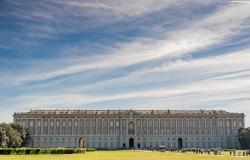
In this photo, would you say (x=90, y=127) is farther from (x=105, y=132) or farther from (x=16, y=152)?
(x=16, y=152)

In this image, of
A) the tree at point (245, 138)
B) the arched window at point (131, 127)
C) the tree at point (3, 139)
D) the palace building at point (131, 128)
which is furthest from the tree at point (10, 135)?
the tree at point (245, 138)

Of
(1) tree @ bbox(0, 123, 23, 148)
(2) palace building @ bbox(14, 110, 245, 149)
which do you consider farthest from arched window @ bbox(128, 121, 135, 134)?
(1) tree @ bbox(0, 123, 23, 148)

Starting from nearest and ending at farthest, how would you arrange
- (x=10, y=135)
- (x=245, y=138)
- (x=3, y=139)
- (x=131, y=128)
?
(x=3, y=139)
(x=10, y=135)
(x=245, y=138)
(x=131, y=128)

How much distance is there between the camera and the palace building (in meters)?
128

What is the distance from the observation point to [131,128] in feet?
429

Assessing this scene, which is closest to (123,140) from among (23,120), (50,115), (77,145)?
(77,145)

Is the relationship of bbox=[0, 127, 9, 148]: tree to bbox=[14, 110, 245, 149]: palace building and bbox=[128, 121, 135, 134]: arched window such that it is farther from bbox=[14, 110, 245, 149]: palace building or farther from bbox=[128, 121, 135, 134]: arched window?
bbox=[128, 121, 135, 134]: arched window

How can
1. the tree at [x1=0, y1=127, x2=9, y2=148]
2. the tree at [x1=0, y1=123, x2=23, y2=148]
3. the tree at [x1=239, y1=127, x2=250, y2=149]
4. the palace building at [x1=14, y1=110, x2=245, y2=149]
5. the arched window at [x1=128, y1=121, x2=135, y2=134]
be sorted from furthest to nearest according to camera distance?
1. the arched window at [x1=128, y1=121, x2=135, y2=134]
2. the palace building at [x1=14, y1=110, x2=245, y2=149]
3. the tree at [x1=239, y1=127, x2=250, y2=149]
4. the tree at [x1=0, y1=123, x2=23, y2=148]
5. the tree at [x1=0, y1=127, x2=9, y2=148]

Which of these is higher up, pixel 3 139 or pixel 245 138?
pixel 3 139

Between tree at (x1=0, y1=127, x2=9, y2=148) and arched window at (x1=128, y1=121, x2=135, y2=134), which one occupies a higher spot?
arched window at (x1=128, y1=121, x2=135, y2=134)

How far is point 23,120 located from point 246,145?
70506mm

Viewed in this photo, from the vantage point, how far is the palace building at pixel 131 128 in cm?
12762

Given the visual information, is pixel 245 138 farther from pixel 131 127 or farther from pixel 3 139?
pixel 3 139

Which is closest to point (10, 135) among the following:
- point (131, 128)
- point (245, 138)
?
point (131, 128)
